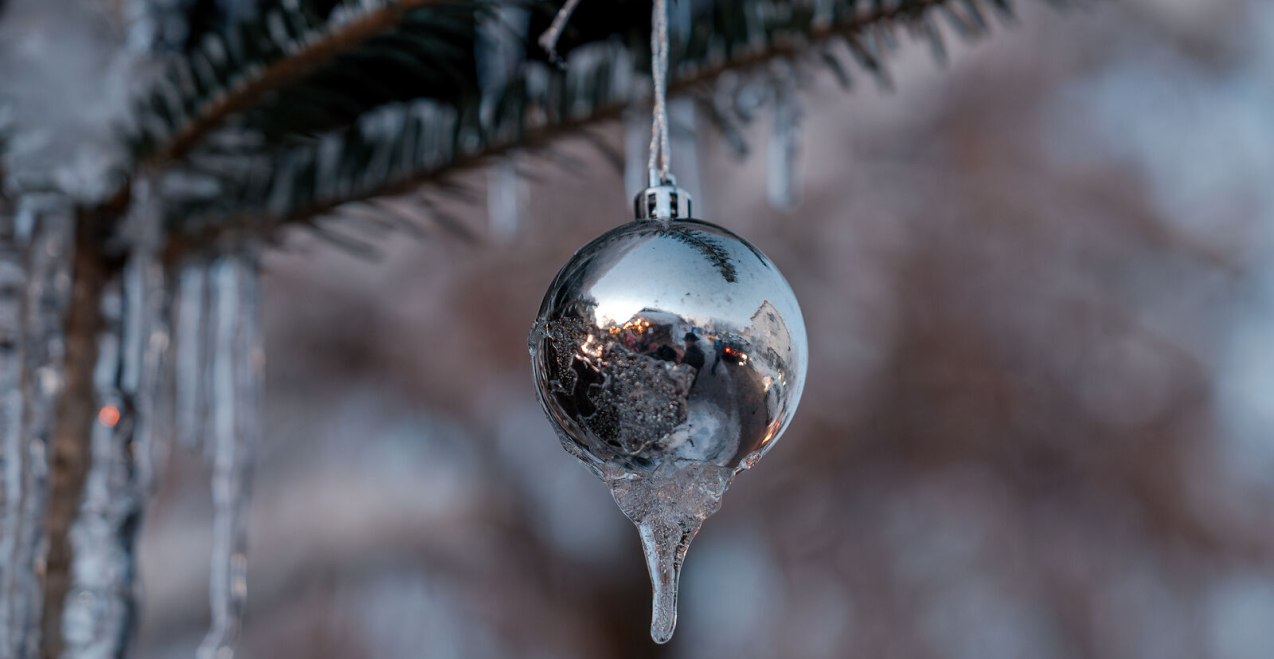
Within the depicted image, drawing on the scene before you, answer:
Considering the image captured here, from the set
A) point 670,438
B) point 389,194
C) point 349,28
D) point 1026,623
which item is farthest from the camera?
point 1026,623

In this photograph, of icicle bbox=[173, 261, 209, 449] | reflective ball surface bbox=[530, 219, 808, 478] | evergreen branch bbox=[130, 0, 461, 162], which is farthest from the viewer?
icicle bbox=[173, 261, 209, 449]

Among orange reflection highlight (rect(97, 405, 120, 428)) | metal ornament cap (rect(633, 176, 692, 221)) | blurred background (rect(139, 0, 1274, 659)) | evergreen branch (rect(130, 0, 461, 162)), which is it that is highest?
evergreen branch (rect(130, 0, 461, 162))

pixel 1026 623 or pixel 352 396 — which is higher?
pixel 352 396

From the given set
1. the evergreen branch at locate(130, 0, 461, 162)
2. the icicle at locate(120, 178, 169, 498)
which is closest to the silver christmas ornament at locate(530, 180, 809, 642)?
the evergreen branch at locate(130, 0, 461, 162)

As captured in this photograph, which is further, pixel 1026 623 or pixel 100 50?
pixel 1026 623

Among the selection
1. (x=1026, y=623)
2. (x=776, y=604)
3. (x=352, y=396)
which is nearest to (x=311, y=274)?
(x=352, y=396)

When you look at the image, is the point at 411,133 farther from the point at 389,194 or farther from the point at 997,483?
the point at 997,483

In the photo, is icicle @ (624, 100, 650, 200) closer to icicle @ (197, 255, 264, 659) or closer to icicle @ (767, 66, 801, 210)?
icicle @ (767, 66, 801, 210)
